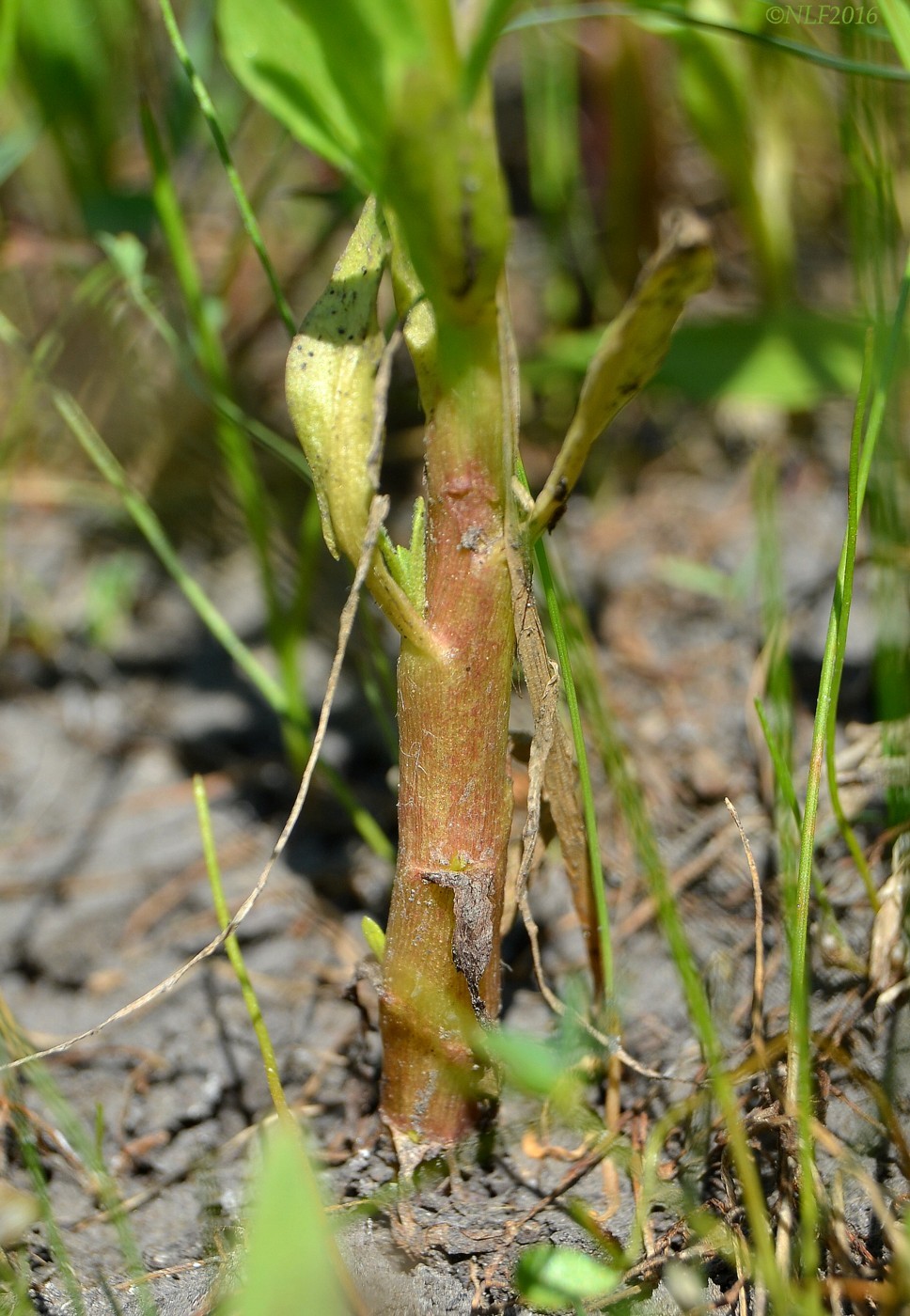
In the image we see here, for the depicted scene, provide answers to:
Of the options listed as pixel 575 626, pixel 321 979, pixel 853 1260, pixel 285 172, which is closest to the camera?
pixel 853 1260

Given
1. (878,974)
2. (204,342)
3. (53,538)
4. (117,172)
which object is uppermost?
(117,172)

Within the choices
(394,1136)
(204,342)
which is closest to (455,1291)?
(394,1136)

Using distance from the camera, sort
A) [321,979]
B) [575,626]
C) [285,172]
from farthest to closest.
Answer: [285,172]
[321,979]
[575,626]

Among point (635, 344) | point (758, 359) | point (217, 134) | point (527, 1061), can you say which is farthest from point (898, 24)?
point (527, 1061)

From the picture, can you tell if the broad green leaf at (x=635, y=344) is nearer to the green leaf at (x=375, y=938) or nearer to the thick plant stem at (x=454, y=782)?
the thick plant stem at (x=454, y=782)

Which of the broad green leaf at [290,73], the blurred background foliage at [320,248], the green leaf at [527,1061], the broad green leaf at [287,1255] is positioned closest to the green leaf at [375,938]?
the green leaf at [527,1061]

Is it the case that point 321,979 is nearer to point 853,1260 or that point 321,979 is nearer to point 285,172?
point 853,1260

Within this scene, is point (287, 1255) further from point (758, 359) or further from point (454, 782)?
point (758, 359)

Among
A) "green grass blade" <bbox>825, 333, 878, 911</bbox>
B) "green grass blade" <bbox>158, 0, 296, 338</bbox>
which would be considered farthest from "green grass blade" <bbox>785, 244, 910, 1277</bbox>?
"green grass blade" <bbox>158, 0, 296, 338</bbox>
